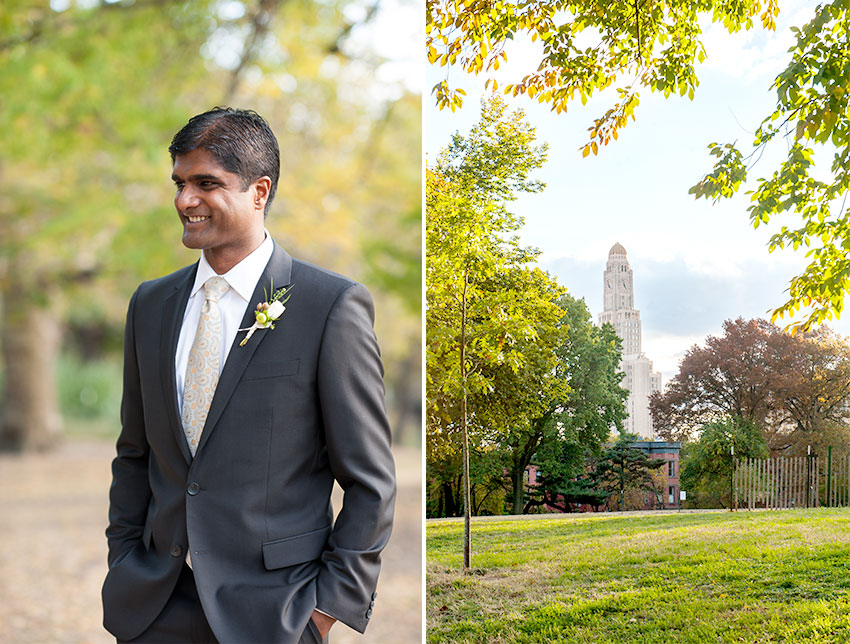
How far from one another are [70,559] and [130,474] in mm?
3633

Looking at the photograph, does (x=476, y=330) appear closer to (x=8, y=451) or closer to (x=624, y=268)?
(x=624, y=268)

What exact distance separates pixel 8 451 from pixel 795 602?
6176 millimetres

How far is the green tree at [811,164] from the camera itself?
7.82ft

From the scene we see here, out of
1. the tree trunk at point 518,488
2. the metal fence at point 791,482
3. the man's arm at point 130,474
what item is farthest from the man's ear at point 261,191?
the metal fence at point 791,482

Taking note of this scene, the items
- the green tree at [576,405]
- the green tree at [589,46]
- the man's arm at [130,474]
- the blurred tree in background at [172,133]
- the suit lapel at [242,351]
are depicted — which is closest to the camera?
the suit lapel at [242,351]

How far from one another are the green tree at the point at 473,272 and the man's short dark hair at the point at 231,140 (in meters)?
1.60

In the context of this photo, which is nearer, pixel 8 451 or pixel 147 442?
pixel 147 442

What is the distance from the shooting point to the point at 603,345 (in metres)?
2.71

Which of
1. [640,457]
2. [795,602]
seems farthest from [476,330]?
[795,602]

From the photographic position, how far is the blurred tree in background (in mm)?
4660

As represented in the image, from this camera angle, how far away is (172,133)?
4660 mm

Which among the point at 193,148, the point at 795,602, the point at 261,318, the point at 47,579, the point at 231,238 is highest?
the point at 193,148

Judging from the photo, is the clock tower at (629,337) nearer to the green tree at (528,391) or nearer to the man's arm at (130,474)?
the green tree at (528,391)

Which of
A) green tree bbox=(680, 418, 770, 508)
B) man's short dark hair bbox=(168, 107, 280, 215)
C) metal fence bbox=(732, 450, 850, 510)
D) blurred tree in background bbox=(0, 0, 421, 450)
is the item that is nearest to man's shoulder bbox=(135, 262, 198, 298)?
man's short dark hair bbox=(168, 107, 280, 215)
